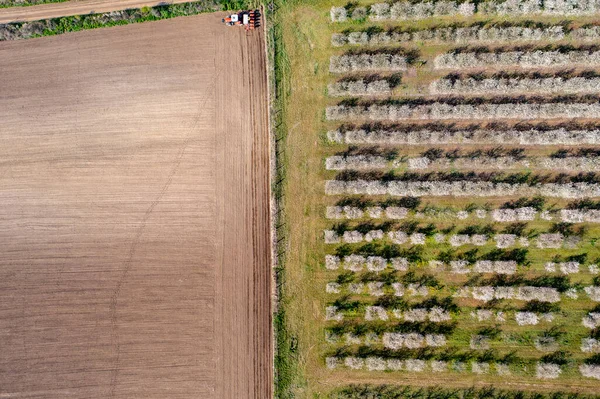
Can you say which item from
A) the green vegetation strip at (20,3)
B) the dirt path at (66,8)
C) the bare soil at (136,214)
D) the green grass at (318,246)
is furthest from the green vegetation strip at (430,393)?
the green vegetation strip at (20,3)

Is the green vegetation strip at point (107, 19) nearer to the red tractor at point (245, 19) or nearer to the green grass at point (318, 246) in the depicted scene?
the red tractor at point (245, 19)

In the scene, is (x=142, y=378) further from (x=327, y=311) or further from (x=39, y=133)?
(x=39, y=133)

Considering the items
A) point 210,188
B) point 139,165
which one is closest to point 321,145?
point 210,188

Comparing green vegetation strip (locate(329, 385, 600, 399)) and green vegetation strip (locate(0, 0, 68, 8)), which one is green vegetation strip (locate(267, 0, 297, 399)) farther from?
green vegetation strip (locate(0, 0, 68, 8))

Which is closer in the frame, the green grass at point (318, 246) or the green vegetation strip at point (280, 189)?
the green grass at point (318, 246)

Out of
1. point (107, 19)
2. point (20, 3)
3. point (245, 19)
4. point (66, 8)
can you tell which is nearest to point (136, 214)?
point (107, 19)

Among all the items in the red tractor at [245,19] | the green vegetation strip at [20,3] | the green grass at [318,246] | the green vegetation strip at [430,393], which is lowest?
the green vegetation strip at [430,393]

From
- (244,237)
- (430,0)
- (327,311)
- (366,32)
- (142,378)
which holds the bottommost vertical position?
(142,378)
